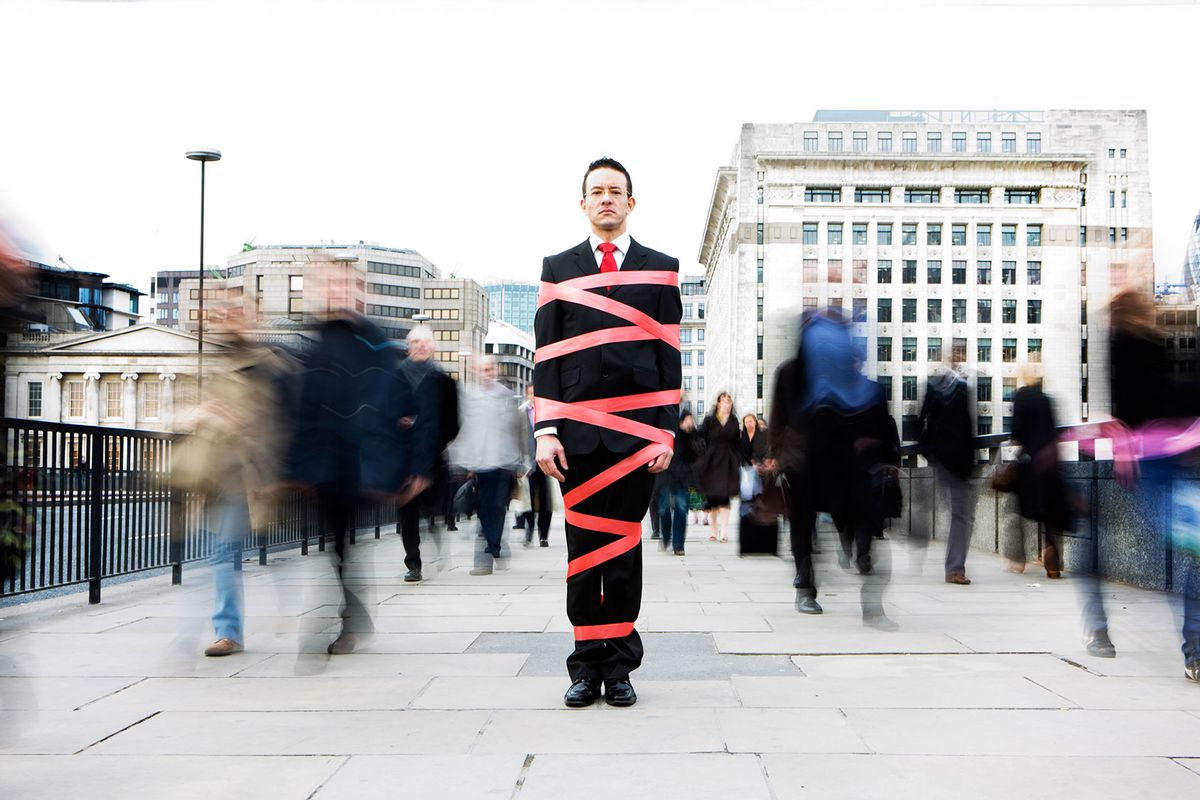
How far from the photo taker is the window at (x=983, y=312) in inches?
3669

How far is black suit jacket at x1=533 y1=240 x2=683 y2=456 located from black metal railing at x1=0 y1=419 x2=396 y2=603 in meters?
1.59

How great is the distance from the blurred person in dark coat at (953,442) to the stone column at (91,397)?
89.0 metres

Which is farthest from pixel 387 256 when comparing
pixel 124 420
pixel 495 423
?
pixel 495 423

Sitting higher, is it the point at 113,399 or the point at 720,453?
the point at 113,399

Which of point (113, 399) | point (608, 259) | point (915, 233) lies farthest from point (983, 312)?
point (608, 259)

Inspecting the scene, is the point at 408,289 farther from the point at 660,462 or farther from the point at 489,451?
the point at 660,462

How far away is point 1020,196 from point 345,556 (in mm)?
95366

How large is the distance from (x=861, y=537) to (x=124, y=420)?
308 feet

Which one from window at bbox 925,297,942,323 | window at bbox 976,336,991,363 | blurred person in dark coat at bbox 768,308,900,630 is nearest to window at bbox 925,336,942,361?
window at bbox 925,297,942,323

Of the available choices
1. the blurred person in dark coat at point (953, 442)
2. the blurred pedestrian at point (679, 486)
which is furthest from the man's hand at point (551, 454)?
the blurred pedestrian at point (679, 486)

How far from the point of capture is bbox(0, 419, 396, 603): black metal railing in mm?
6934

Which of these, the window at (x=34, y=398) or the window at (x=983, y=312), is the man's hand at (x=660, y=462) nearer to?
the window at (x=34, y=398)

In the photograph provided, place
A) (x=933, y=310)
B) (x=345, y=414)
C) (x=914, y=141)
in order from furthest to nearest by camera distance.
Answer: (x=933, y=310)
(x=914, y=141)
(x=345, y=414)

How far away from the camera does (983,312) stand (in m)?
93.2
